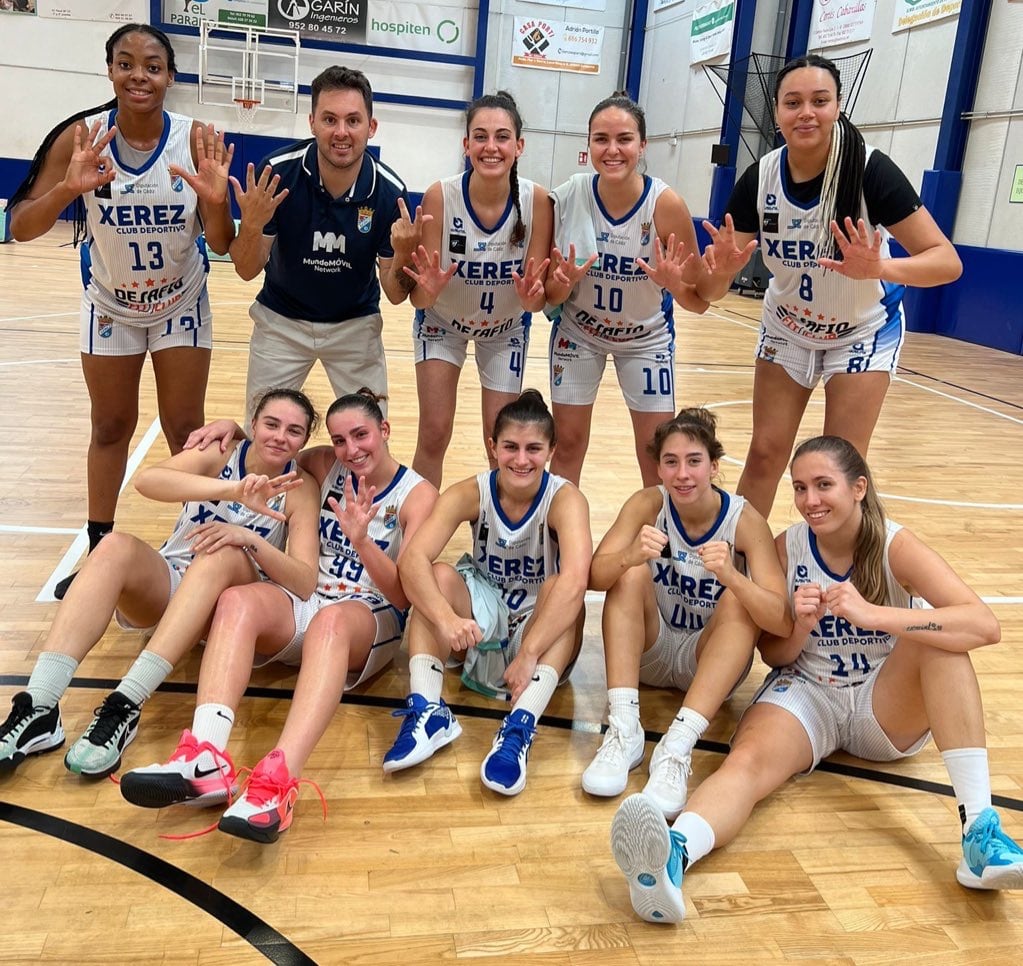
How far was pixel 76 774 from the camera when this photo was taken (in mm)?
2441

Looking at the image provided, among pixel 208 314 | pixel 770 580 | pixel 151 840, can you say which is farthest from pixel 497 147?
pixel 151 840

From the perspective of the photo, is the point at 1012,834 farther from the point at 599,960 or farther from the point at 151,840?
the point at 151,840

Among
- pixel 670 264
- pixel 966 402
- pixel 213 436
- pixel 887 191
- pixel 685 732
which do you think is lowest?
pixel 685 732

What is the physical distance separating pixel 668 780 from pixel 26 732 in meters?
1.62

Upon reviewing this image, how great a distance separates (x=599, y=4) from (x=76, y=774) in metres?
19.8

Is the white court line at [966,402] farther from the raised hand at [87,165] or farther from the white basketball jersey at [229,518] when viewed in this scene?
the raised hand at [87,165]

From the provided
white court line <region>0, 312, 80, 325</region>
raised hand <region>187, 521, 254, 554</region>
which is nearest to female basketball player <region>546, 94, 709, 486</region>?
raised hand <region>187, 521, 254, 554</region>

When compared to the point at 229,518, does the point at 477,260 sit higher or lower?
higher

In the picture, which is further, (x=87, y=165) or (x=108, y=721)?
(x=87, y=165)

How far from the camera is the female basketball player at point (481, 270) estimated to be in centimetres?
342

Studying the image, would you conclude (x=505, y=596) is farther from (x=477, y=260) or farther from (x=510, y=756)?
(x=477, y=260)

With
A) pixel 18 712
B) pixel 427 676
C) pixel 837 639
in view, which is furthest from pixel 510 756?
pixel 18 712

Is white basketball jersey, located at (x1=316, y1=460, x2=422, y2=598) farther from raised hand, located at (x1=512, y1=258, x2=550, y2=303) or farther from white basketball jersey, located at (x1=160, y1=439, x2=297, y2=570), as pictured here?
raised hand, located at (x1=512, y1=258, x2=550, y2=303)

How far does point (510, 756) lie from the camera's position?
2576 mm
